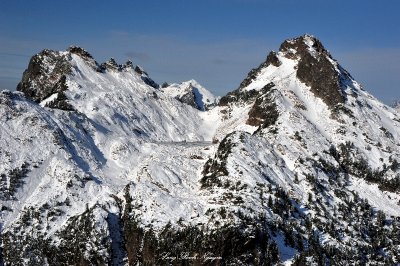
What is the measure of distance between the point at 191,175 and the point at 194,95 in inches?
3803

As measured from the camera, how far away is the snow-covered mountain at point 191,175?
61.1 m

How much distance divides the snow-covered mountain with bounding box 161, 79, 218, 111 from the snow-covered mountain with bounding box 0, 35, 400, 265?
4148 centimetres

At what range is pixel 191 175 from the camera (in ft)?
265

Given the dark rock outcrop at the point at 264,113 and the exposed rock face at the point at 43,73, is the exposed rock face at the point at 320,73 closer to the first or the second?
the dark rock outcrop at the point at 264,113

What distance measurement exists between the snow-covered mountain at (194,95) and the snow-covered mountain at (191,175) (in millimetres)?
41478

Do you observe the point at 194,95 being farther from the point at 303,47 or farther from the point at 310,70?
the point at 310,70

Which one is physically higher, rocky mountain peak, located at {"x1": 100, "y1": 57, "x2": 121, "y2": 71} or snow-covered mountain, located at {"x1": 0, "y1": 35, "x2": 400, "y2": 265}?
rocky mountain peak, located at {"x1": 100, "y1": 57, "x2": 121, "y2": 71}

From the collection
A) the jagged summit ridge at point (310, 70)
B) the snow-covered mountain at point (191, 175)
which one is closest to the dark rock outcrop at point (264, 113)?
the snow-covered mountain at point (191, 175)

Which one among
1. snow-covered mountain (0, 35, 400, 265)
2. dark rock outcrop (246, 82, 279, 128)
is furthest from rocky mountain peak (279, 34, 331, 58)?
dark rock outcrop (246, 82, 279, 128)

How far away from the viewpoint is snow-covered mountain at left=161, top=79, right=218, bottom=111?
166750 mm

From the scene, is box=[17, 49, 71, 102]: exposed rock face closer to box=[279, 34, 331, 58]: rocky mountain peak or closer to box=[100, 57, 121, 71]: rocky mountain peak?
box=[100, 57, 121, 71]: rocky mountain peak

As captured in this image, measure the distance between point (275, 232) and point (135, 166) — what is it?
31.3 m

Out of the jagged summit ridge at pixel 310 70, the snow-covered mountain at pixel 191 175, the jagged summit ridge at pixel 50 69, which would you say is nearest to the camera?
the snow-covered mountain at pixel 191 175

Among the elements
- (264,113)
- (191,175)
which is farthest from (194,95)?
(191,175)
